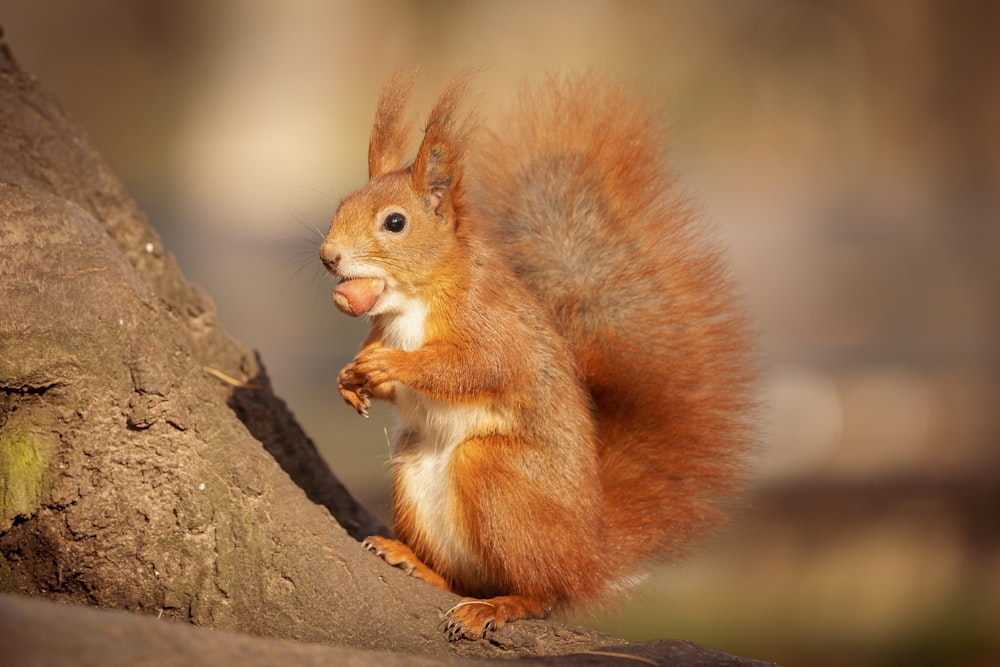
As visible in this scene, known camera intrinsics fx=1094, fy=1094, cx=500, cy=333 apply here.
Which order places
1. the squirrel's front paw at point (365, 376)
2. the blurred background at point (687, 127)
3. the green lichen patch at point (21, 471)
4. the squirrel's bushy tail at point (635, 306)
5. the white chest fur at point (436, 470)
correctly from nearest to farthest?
the green lichen patch at point (21, 471), the squirrel's front paw at point (365, 376), the white chest fur at point (436, 470), the squirrel's bushy tail at point (635, 306), the blurred background at point (687, 127)

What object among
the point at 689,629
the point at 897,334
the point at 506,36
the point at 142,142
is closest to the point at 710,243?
the point at 689,629

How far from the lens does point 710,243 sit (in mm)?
2012

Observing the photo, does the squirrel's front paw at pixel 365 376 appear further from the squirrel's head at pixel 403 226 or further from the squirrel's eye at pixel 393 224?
the squirrel's eye at pixel 393 224

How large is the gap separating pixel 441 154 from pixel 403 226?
0.14 meters

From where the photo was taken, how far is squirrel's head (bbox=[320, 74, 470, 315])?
1.78 meters

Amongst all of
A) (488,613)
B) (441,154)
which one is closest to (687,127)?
(441,154)

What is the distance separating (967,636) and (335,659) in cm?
359

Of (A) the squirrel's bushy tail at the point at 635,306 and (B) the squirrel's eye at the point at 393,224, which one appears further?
(A) the squirrel's bushy tail at the point at 635,306

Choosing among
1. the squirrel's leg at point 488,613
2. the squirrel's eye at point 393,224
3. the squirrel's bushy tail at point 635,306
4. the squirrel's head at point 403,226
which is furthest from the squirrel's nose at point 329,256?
the squirrel's leg at point 488,613

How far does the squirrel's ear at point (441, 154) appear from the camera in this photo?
1.80 meters

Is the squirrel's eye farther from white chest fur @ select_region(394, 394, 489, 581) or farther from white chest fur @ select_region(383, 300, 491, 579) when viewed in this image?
white chest fur @ select_region(394, 394, 489, 581)

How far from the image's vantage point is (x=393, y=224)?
1812mm

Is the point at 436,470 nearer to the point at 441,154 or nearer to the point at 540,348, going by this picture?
the point at 540,348

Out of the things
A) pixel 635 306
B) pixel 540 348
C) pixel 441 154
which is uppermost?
pixel 441 154
